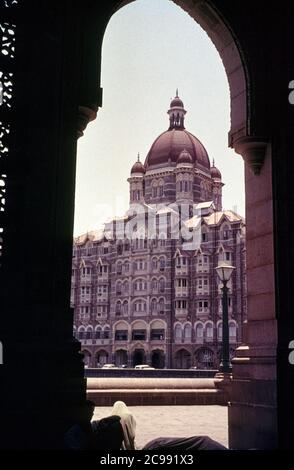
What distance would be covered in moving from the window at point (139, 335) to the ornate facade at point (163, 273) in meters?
0.11

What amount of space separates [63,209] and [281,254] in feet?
8.61

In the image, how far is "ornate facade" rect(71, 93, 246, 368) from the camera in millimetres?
62062

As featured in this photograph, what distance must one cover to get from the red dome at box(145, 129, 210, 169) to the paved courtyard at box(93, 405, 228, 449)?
68169 mm

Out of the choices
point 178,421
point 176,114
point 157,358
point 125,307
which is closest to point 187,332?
point 157,358

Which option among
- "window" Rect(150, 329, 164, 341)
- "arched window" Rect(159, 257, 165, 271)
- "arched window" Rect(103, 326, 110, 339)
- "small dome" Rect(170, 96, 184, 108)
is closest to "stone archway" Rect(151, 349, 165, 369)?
"window" Rect(150, 329, 164, 341)

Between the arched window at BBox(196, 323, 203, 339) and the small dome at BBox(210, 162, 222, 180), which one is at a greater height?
the small dome at BBox(210, 162, 222, 180)

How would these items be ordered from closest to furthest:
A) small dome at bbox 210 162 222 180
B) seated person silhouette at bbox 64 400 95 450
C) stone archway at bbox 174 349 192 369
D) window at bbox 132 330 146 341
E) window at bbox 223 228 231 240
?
seated person silhouette at bbox 64 400 95 450, window at bbox 223 228 231 240, stone archway at bbox 174 349 192 369, window at bbox 132 330 146 341, small dome at bbox 210 162 222 180

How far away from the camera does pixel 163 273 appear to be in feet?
217

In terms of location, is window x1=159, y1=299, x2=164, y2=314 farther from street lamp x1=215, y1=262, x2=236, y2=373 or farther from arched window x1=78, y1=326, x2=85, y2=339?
street lamp x1=215, y1=262, x2=236, y2=373

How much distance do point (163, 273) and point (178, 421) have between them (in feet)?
183

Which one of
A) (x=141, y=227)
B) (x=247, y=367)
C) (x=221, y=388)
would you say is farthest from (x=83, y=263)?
(x=247, y=367)

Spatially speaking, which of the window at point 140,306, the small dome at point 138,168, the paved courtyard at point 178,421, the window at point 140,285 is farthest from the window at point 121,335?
the paved courtyard at point 178,421

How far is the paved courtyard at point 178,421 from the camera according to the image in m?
8.62

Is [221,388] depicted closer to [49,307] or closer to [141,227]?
[49,307]
